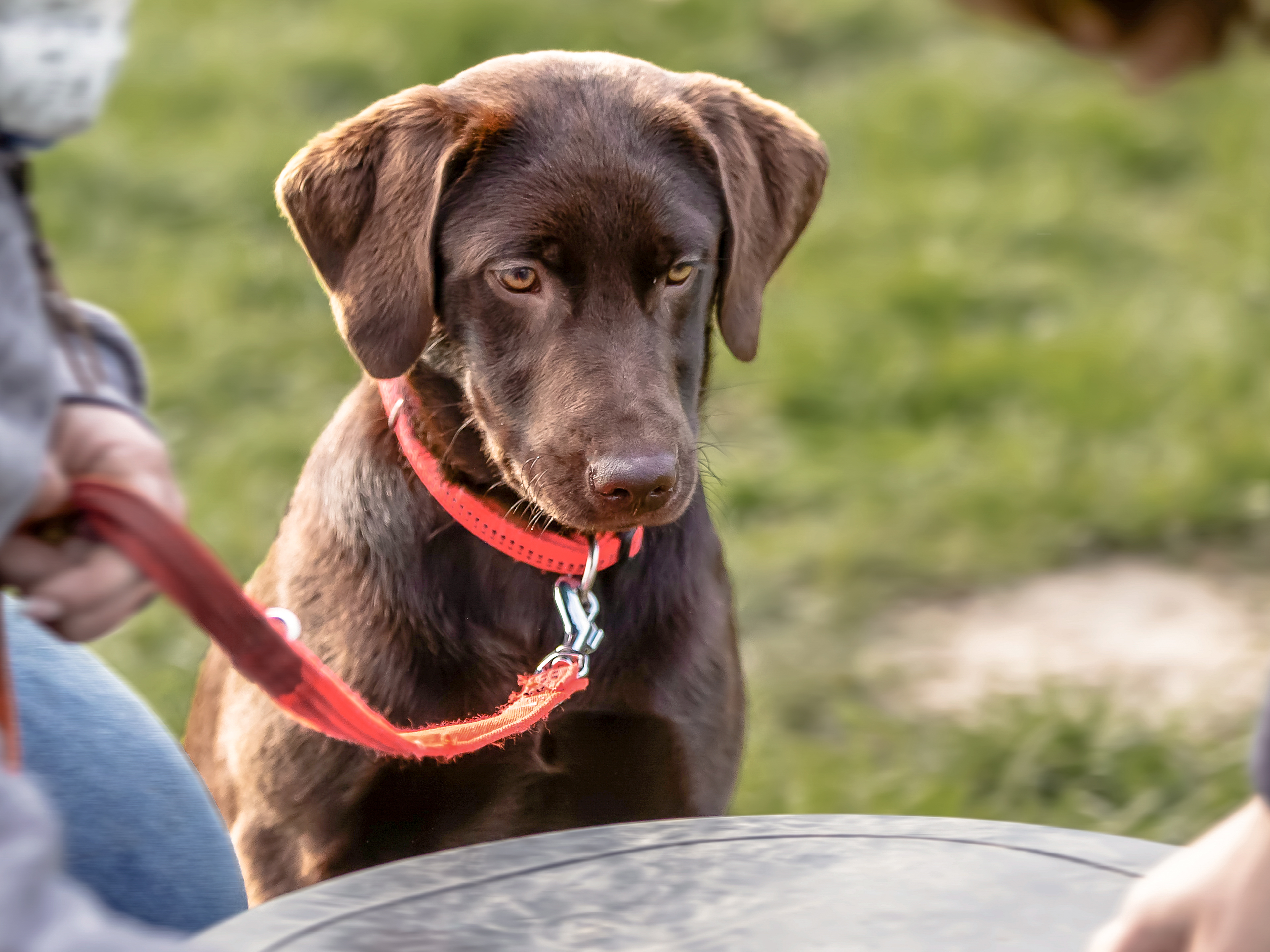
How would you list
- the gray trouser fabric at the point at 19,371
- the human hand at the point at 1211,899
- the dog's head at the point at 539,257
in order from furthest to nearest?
the dog's head at the point at 539,257 → the gray trouser fabric at the point at 19,371 → the human hand at the point at 1211,899

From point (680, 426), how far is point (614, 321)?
0.61 ft

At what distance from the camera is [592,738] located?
2.36m

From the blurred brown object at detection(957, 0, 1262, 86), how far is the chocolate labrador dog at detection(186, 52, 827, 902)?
924mm

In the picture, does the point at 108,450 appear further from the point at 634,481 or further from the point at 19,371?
the point at 634,481

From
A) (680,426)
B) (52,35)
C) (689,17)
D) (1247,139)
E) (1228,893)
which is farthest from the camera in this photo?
(689,17)

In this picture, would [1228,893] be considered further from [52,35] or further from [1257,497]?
[1257,497]

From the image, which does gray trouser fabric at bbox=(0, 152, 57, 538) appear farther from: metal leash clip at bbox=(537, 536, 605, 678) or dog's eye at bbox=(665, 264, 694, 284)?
dog's eye at bbox=(665, 264, 694, 284)

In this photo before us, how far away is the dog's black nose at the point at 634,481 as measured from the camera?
217 cm

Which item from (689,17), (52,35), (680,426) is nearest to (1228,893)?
(52,35)

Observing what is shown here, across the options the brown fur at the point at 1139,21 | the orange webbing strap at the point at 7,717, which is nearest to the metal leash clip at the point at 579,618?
the orange webbing strap at the point at 7,717

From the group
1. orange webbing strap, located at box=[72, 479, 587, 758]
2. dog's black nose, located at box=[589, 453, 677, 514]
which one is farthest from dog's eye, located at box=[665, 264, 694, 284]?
orange webbing strap, located at box=[72, 479, 587, 758]

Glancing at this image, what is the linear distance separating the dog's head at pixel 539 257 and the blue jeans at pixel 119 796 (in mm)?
603

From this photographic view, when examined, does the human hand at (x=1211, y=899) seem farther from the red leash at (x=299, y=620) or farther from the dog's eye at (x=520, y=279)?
the dog's eye at (x=520, y=279)

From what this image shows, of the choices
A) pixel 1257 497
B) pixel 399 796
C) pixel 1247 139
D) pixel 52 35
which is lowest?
pixel 1257 497
